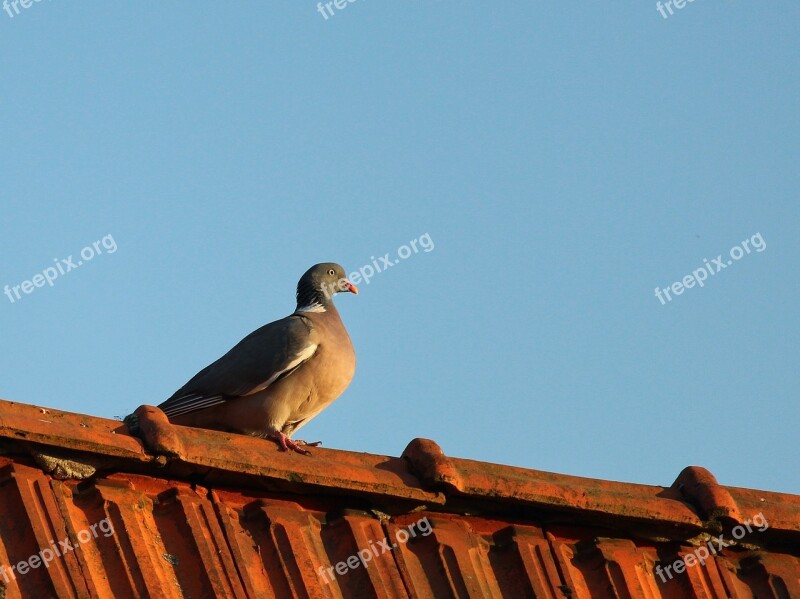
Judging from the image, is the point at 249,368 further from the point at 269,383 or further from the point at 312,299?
the point at 312,299

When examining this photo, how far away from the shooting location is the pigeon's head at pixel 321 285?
8.14 m

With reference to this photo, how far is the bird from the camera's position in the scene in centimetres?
687

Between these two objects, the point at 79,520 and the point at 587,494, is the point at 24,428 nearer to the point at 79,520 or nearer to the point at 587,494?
the point at 79,520

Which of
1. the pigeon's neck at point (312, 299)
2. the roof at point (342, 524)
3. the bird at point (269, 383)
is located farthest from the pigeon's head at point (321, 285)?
the roof at point (342, 524)

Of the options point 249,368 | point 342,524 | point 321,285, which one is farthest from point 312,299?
point 342,524

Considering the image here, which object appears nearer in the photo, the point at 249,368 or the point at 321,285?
the point at 249,368

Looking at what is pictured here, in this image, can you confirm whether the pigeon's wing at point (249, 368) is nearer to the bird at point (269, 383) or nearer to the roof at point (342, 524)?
the bird at point (269, 383)

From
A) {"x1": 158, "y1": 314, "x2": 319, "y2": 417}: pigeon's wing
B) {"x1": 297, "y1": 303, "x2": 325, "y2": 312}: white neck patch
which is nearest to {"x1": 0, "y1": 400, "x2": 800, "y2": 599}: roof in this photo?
{"x1": 158, "y1": 314, "x2": 319, "y2": 417}: pigeon's wing

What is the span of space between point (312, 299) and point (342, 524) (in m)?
3.39

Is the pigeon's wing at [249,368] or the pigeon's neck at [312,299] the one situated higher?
the pigeon's neck at [312,299]

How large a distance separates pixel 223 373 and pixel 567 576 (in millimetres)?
2480

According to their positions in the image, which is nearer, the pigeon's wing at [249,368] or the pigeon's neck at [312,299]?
the pigeon's wing at [249,368]

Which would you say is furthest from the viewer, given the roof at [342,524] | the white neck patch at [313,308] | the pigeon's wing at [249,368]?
the white neck patch at [313,308]

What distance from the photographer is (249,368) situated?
6895 mm
